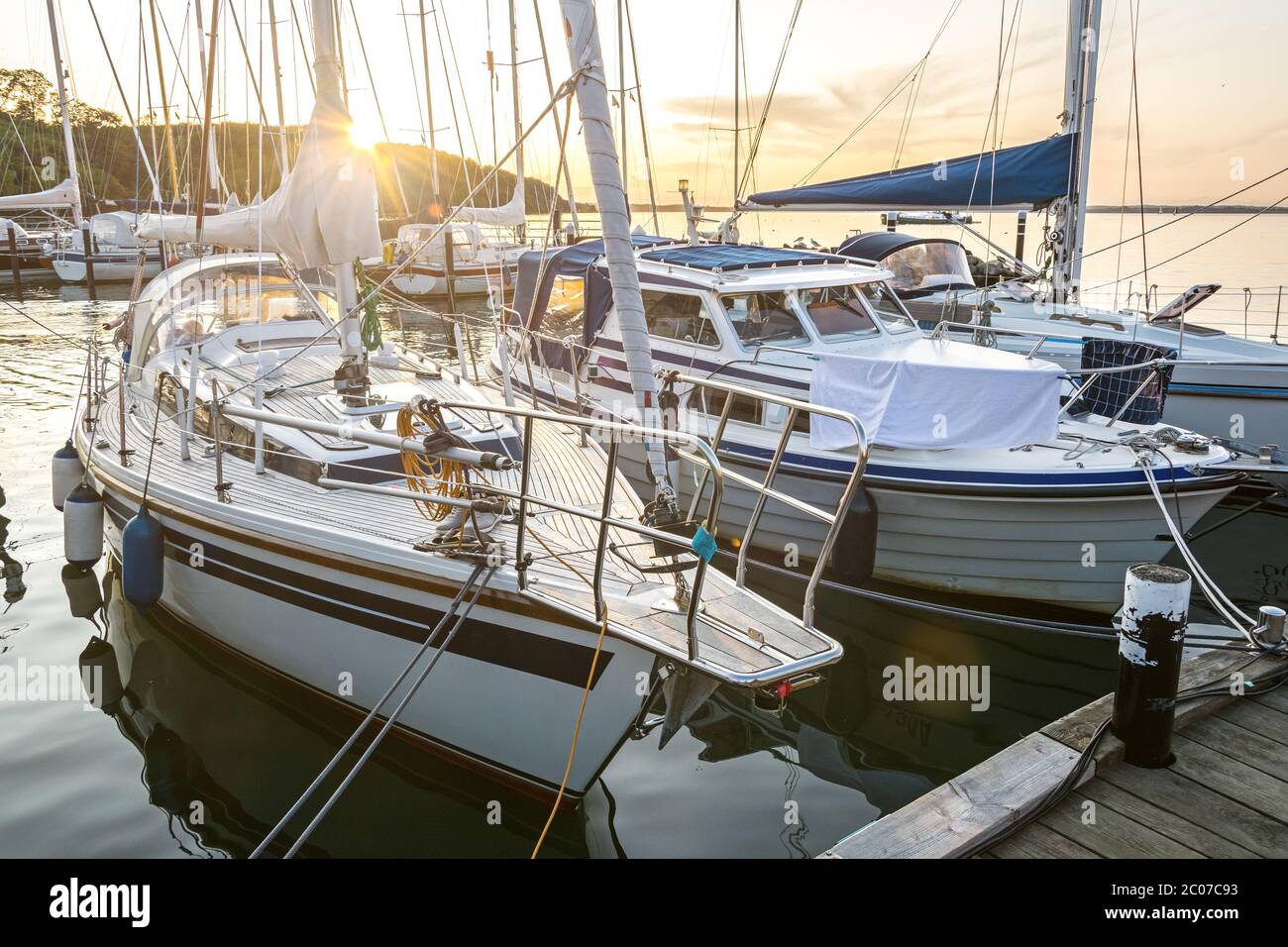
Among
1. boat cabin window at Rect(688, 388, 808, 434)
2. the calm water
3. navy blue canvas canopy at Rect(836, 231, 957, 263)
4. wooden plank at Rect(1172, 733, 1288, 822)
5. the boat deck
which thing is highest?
navy blue canvas canopy at Rect(836, 231, 957, 263)

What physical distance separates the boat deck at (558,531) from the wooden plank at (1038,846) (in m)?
1.00

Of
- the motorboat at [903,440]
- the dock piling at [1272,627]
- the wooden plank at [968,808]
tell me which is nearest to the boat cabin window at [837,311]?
the motorboat at [903,440]

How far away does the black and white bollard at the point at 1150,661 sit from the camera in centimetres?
380

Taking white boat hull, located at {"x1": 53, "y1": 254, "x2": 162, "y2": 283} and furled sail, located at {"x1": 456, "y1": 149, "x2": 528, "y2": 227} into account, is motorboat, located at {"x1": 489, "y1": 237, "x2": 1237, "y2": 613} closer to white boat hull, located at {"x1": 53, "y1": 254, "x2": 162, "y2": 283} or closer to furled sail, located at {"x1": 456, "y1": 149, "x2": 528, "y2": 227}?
furled sail, located at {"x1": 456, "y1": 149, "x2": 528, "y2": 227}

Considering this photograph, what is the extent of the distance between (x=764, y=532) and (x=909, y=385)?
1.91m

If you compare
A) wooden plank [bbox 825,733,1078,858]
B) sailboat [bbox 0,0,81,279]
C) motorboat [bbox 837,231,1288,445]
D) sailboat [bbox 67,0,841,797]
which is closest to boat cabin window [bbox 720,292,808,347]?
motorboat [bbox 837,231,1288,445]

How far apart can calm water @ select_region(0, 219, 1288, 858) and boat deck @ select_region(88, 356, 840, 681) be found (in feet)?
4.29

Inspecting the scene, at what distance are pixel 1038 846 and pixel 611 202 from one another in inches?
139

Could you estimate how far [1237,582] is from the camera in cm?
866

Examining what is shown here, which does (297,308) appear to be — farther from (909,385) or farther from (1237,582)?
(1237,582)

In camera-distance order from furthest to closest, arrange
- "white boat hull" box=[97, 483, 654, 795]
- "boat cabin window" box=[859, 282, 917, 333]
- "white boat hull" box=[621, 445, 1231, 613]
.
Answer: "boat cabin window" box=[859, 282, 917, 333], "white boat hull" box=[621, 445, 1231, 613], "white boat hull" box=[97, 483, 654, 795]

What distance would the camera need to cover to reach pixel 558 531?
17.9ft

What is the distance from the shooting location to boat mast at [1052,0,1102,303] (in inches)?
432
